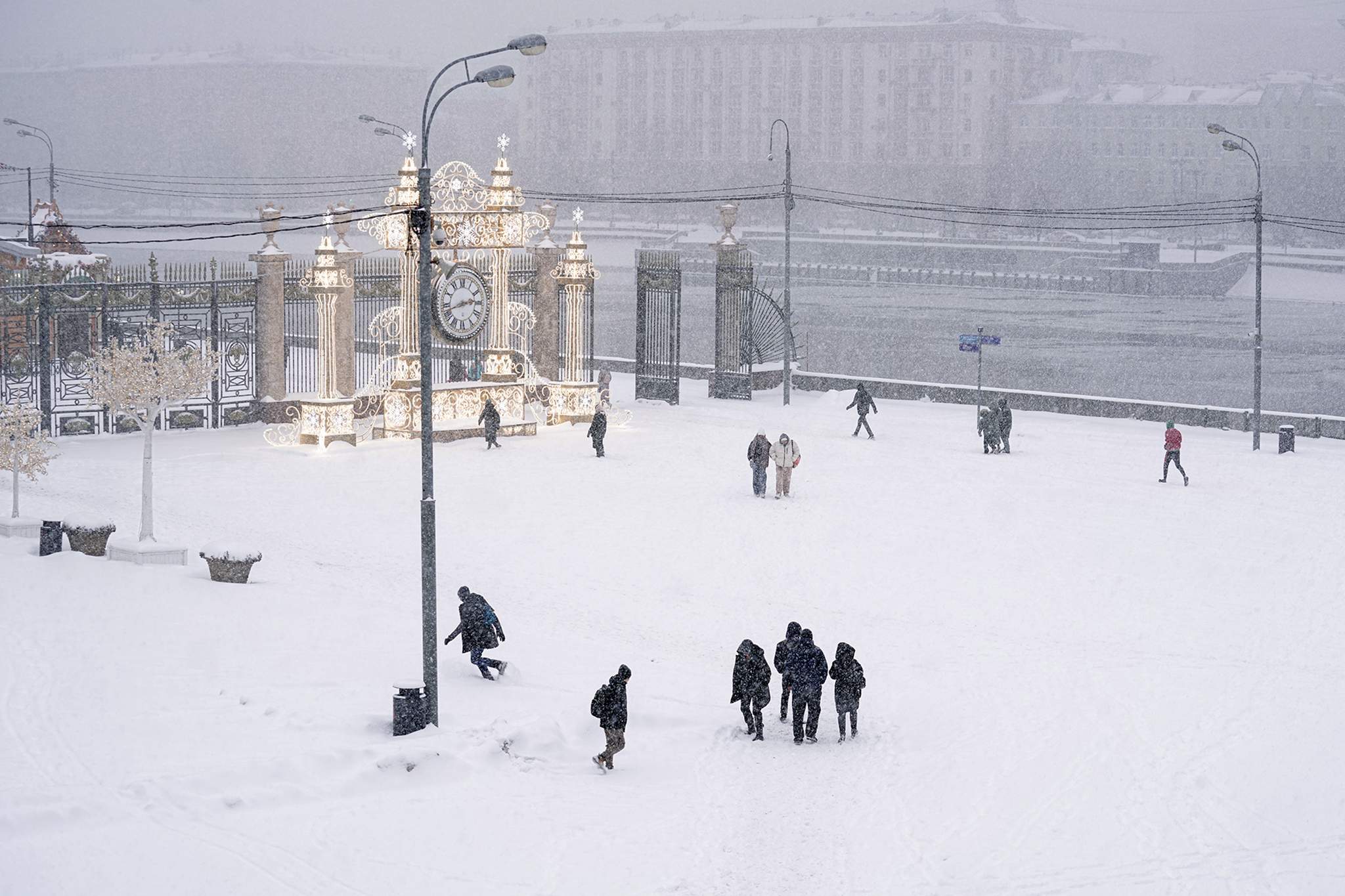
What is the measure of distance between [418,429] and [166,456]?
432 centimetres

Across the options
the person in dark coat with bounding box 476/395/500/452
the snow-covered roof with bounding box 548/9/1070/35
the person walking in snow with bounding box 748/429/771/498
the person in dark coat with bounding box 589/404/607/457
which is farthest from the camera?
the snow-covered roof with bounding box 548/9/1070/35

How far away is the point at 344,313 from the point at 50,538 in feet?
44.3

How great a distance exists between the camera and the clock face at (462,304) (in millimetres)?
28312

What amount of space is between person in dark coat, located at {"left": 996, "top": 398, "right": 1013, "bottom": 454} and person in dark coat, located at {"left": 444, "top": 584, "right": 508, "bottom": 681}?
15.0 meters

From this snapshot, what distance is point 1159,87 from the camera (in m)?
122

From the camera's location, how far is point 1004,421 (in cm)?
2781

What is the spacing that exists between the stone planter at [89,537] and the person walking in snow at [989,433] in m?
15.6

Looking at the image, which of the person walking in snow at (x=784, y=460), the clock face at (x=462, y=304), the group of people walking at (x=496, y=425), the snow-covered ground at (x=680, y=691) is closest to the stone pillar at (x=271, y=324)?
the clock face at (x=462, y=304)

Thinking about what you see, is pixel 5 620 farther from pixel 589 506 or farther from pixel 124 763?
pixel 589 506

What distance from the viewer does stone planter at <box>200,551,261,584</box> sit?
55.1ft

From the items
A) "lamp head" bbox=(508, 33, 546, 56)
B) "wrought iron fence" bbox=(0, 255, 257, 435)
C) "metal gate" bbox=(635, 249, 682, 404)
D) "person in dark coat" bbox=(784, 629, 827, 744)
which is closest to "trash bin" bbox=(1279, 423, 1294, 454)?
"metal gate" bbox=(635, 249, 682, 404)

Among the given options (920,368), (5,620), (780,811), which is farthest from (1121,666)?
(920,368)

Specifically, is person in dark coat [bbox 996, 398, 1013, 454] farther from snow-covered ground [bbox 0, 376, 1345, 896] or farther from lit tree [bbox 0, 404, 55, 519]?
lit tree [bbox 0, 404, 55, 519]

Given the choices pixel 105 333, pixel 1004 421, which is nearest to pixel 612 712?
pixel 1004 421
